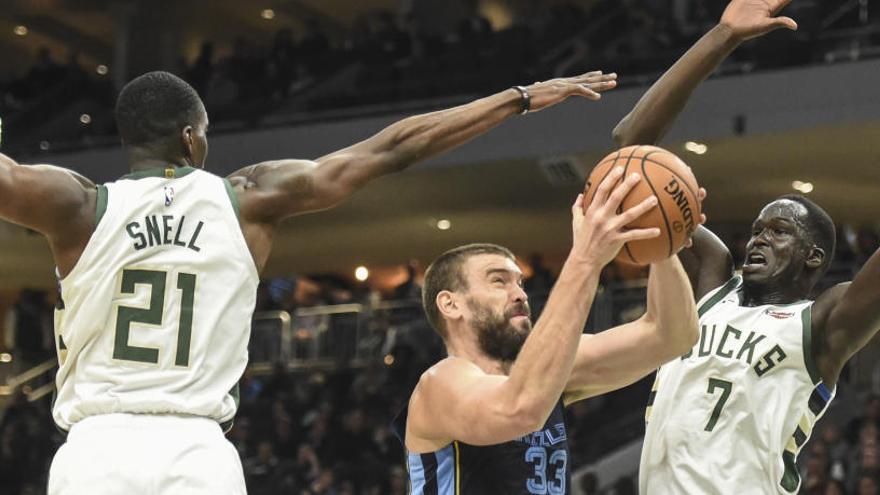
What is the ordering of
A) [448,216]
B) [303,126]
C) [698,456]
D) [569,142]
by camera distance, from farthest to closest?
[448,216]
[303,126]
[569,142]
[698,456]

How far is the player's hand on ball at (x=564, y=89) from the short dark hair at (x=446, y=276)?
573mm

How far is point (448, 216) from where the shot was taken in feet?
67.9

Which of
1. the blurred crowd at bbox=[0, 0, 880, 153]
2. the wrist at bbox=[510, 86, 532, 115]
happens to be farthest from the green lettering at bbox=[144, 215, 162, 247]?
the blurred crowd at bbox=[0, 0, 880, 153]

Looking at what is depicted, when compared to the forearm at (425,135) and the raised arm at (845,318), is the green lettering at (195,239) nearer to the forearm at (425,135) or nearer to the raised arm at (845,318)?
the forearm at (425,135)

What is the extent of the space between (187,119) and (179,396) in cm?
91

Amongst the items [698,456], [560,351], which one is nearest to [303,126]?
[698,456]

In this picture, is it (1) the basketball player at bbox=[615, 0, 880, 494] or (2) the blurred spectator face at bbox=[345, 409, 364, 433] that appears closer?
(1) the basketball player at bbox=[615, 0, 880, 494]

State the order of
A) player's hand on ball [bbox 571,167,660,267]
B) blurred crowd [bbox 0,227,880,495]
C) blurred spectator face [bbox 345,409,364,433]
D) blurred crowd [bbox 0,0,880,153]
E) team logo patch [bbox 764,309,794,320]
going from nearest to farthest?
player's hand on ball [bbox 571,167,660,267]
team logo patch [bbox 764,309,794,320]
blurred crowd [bbox 0,227,880,495]
blurred spectator face [bbox 345,409,364,433]
blurred crowd [bbox 0,0,880,153]

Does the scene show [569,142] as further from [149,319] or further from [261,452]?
[149,319]

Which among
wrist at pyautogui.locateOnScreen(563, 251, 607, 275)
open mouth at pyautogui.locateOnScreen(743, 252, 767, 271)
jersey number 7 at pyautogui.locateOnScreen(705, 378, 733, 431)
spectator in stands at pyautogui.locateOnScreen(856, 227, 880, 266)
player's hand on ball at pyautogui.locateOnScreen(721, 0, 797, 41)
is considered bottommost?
jersey number 7 at pyautogui.locateOnScreen(705, 378, 733, 431)

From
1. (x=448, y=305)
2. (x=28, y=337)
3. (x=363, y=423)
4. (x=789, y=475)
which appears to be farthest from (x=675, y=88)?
(x=28, y=337)

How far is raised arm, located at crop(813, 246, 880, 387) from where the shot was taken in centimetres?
541

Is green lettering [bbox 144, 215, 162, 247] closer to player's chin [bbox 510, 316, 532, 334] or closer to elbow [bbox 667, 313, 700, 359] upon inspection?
player's chin [bbox 510, 316, 532, 334]

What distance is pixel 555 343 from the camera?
408cm
